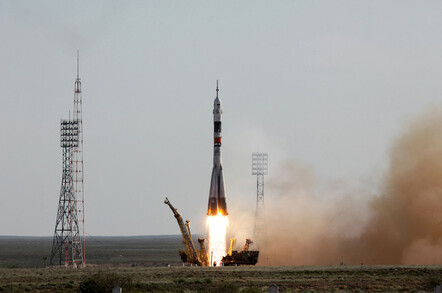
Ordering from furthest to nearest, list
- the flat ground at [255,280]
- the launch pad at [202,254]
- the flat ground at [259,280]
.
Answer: the launch pad at [202,254] → the flat ground at [259,280] → the flat ground at [255,280]

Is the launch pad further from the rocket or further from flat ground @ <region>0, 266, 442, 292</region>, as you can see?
flat ground @ <region>0, 266, 442, 292</region>

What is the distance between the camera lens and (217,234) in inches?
4259

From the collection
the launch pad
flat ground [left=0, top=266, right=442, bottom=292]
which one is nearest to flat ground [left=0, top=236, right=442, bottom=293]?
flat ground [left=0, top=266, right=442, bottom=292]

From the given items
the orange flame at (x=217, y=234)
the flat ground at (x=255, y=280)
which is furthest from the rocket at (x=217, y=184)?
the flat ground at (x=255, y=280)

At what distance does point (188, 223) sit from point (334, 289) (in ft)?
152

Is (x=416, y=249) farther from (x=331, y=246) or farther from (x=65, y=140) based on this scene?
(x=65, y=140)

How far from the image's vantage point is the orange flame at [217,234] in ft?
355

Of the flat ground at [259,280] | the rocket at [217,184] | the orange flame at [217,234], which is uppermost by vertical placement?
the rocket at [217,184]

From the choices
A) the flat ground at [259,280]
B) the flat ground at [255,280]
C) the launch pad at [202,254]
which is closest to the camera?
the flat ground at [255,280]

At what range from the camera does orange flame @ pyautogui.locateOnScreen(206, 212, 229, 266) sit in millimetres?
108062

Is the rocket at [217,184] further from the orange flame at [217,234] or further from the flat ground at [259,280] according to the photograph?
the flat ground at [259,280]

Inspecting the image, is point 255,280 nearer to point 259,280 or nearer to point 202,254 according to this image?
point 259,280

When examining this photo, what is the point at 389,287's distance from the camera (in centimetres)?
6450

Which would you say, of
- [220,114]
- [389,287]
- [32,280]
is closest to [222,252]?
[220,114]
